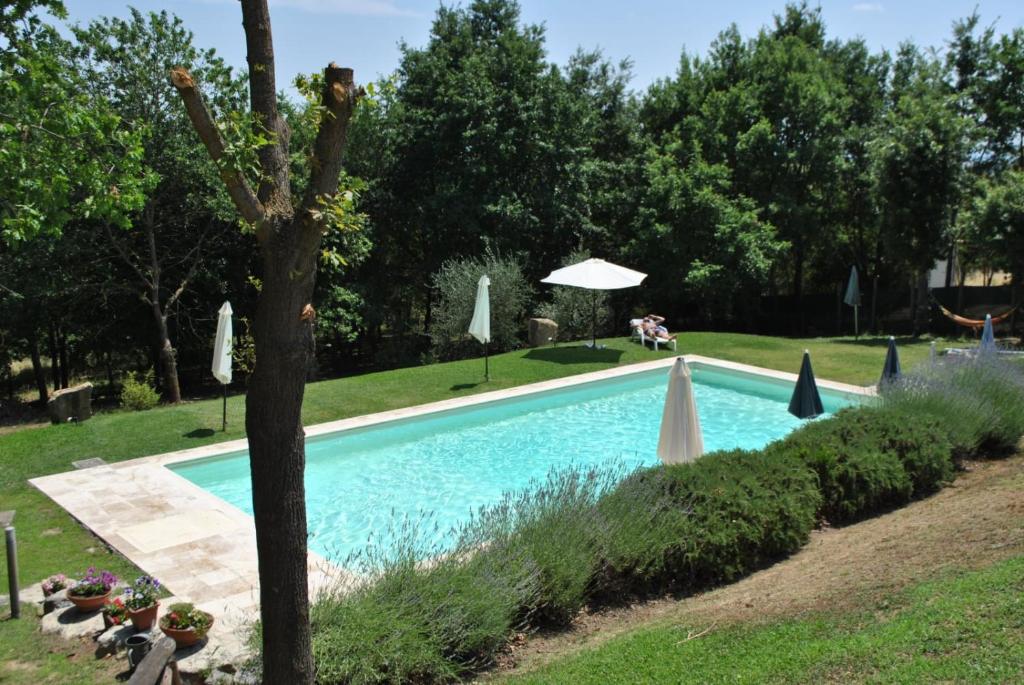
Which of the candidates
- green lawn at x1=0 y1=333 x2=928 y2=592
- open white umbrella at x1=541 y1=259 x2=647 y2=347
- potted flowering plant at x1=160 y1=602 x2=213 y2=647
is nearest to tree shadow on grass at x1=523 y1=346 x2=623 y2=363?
green lawn at x1=0 y1=333 x2=928 y2=592

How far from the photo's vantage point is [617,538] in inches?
240

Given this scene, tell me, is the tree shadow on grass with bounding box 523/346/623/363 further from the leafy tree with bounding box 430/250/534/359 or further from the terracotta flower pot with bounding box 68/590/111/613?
the terracotta flower pot with bounding box 68/590/111/613

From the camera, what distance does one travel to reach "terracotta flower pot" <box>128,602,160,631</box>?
546cm

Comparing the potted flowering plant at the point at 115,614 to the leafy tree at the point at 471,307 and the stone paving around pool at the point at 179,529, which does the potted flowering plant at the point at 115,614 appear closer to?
the stone paving around pool at the point at 179,529

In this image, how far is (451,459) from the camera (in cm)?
1191

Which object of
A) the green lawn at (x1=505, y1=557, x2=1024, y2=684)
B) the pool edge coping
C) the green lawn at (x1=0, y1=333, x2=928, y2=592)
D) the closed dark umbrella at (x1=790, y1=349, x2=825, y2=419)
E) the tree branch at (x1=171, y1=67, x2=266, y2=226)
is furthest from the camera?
the pool edge coping

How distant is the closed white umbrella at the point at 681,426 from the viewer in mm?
8047

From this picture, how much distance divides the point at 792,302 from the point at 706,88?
8.20 metres

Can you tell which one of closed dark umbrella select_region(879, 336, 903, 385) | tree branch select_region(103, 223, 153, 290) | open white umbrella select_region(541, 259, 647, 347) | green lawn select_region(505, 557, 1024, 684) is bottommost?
green lawn select_region(505, 557, 1024, 684)

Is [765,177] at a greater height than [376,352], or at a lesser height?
greater

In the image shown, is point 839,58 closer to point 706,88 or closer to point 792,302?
point 706,88

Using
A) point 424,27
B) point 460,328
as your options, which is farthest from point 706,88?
point 460,328

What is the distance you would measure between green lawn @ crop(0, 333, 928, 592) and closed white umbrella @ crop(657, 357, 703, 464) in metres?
5.52

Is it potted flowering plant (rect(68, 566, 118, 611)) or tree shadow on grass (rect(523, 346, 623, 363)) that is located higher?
tree shadow on grass (rect(523, 346, 623, 363))
